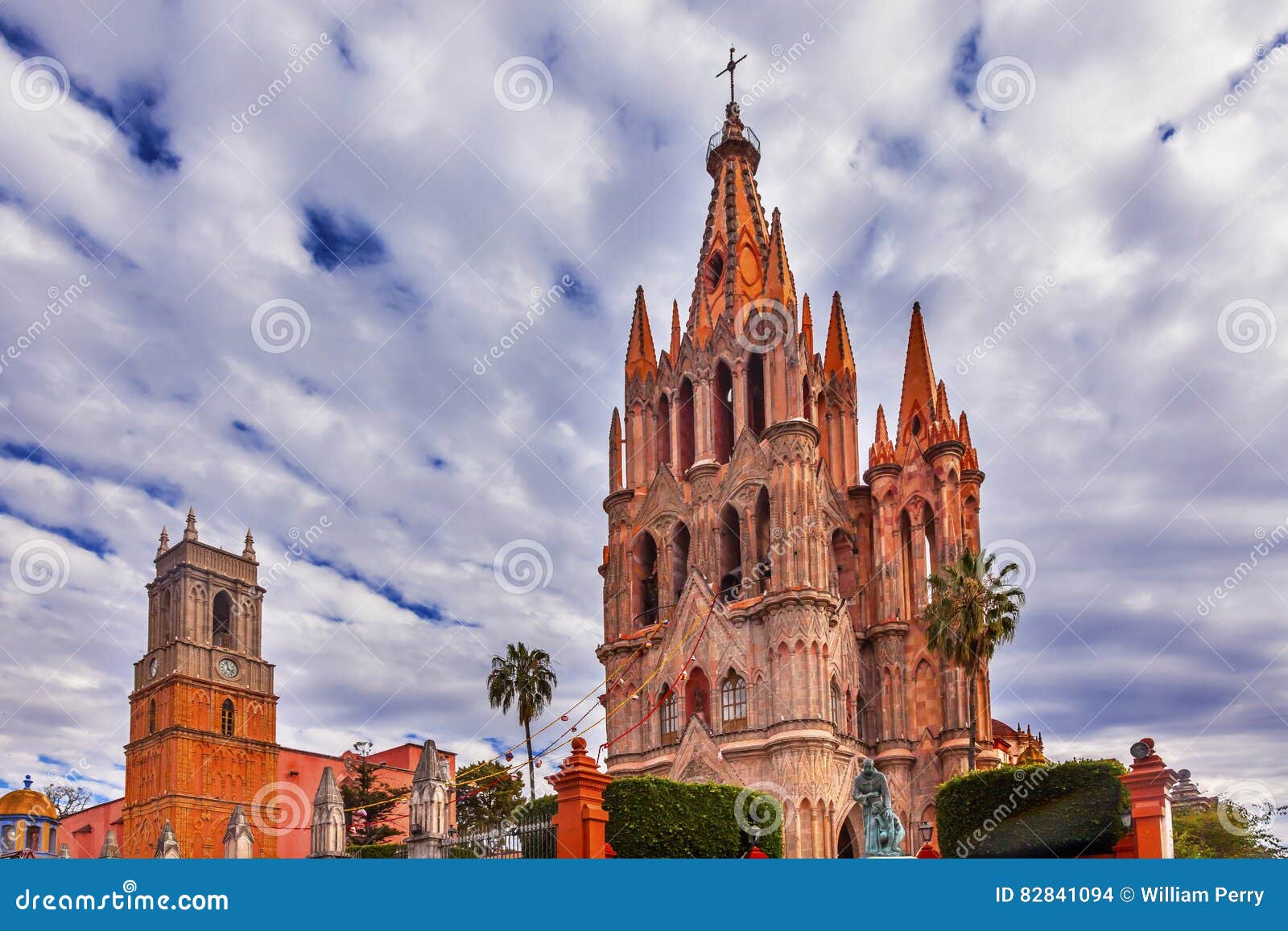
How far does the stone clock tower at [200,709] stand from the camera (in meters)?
67.1

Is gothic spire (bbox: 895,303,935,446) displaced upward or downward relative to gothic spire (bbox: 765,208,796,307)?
downward

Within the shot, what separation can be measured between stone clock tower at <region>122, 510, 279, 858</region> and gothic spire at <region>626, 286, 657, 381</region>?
3664 centimetres

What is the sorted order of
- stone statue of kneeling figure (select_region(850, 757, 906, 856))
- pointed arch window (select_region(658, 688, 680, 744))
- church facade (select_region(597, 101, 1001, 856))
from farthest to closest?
1. pointed arch window (select_region(658, 688, 680, 744))
2. church facade (select_region(597, 101, 1001, 856))
3. stone statue of kneeling figure (select_region(850, 757, 906, 856))

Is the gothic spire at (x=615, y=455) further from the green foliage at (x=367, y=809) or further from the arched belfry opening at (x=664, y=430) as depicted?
the green foliage at (x=367, y=809)

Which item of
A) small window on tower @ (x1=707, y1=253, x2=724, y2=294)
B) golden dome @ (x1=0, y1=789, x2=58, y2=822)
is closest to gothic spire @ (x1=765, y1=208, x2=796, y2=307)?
small window on tower @ (x1=707, y1=253, x2=724, y2=294)

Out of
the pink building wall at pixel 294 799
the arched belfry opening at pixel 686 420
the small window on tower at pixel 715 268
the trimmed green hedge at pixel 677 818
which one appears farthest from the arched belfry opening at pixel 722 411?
the pink building wall at pixel 294 799

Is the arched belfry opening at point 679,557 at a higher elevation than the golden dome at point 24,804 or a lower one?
higher

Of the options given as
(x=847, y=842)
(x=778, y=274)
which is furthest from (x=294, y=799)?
(x=778, y=274)

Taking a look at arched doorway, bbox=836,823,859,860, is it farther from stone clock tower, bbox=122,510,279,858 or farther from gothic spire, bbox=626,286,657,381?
stone clock tower, bbox=122,510,279,858

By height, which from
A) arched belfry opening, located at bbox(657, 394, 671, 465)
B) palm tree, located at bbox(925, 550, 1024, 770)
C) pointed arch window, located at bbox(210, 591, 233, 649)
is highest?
arched belfry opening, located at bbox(657, 394, 671, 465)

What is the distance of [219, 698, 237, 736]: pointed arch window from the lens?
71062 mm

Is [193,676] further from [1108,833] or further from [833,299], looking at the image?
[1108,833]

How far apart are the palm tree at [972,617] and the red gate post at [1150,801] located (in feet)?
40.6

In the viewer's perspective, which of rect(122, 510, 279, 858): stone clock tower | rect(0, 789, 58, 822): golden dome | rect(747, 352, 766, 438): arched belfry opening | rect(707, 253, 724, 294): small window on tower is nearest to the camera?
rect(0, 789, 58, 822): golden dome
